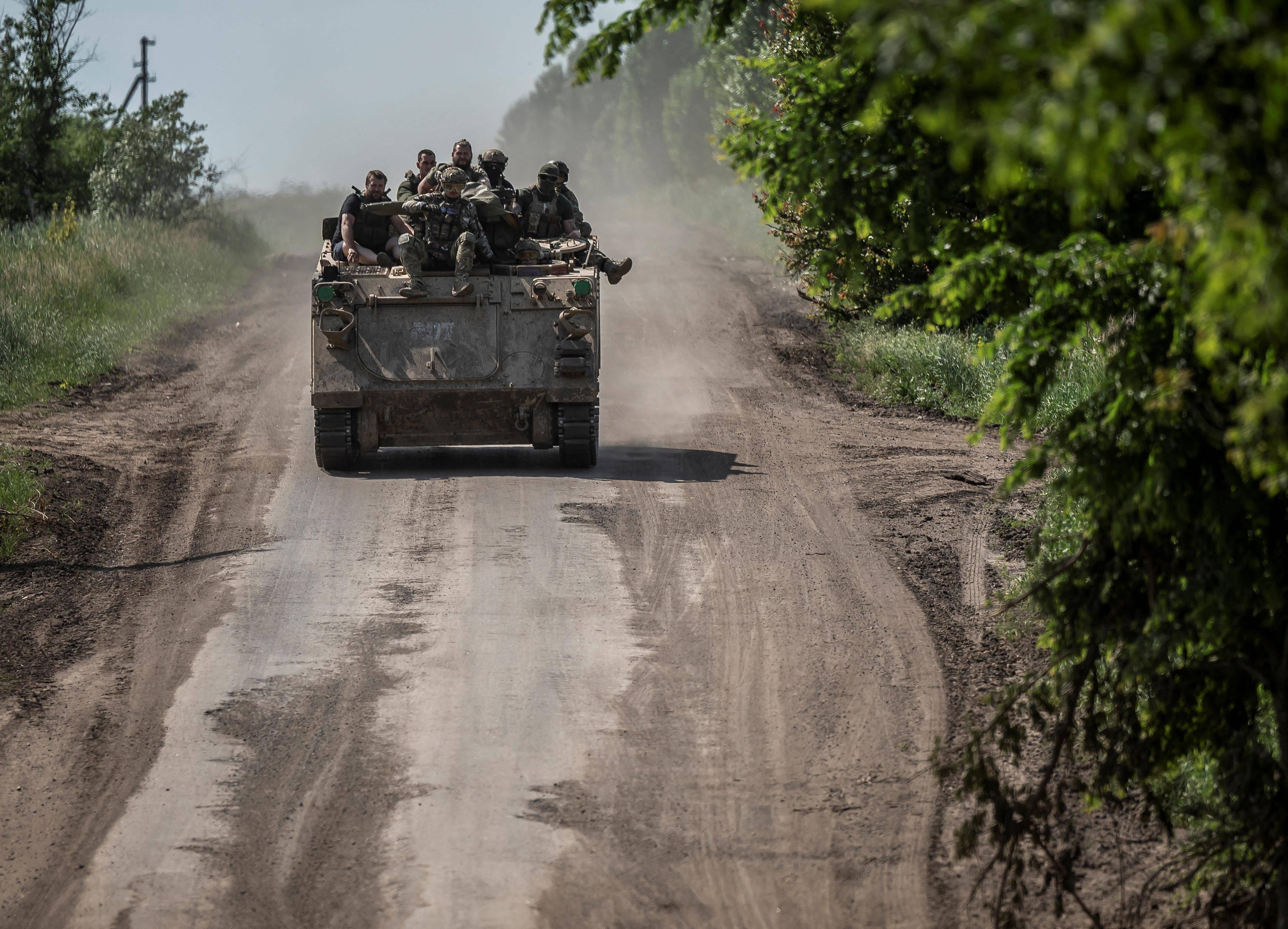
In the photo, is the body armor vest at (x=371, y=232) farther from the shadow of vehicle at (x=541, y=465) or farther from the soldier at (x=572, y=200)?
the soldier at (x=572, y=200)

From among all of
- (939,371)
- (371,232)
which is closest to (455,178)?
(371,232)

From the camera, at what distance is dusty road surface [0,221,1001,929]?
508 centimetres

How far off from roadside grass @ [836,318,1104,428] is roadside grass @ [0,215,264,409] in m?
9.94

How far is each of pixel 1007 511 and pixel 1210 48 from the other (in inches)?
323

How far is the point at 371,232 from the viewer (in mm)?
12430

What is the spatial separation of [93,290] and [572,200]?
34.4ft

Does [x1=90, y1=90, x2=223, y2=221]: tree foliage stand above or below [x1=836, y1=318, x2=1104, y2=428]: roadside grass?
above

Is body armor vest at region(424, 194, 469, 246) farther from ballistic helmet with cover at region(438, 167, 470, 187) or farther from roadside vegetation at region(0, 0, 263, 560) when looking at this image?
roadside vegetation at region(0, 0, 263, 560)

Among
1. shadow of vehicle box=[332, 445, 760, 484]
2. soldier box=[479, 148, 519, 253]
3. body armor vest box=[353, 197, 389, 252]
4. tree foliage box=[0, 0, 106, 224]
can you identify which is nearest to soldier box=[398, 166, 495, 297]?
soldier box=[479, 148, 519, 253]

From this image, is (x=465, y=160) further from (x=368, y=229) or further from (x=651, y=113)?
(x=651, y=113)

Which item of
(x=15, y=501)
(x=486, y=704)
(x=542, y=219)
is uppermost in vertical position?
(x=542, y=219)

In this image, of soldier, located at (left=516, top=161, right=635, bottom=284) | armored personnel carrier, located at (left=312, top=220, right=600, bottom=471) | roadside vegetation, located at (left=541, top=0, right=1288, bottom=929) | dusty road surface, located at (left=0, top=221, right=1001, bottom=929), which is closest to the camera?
roadside vegetation, located at (left=541, top=0, right=1288, bottom=929)

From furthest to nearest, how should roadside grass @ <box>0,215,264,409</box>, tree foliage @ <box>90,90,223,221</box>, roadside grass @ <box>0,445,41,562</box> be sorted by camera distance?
1. tree foliage @ <box>90,90,223,221</box>
2. roadside grass @ <box>0,215,264,409</box>
3. roadside grass @ <box>0,445,41,562</box>

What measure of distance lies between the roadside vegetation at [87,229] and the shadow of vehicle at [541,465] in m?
3.35
